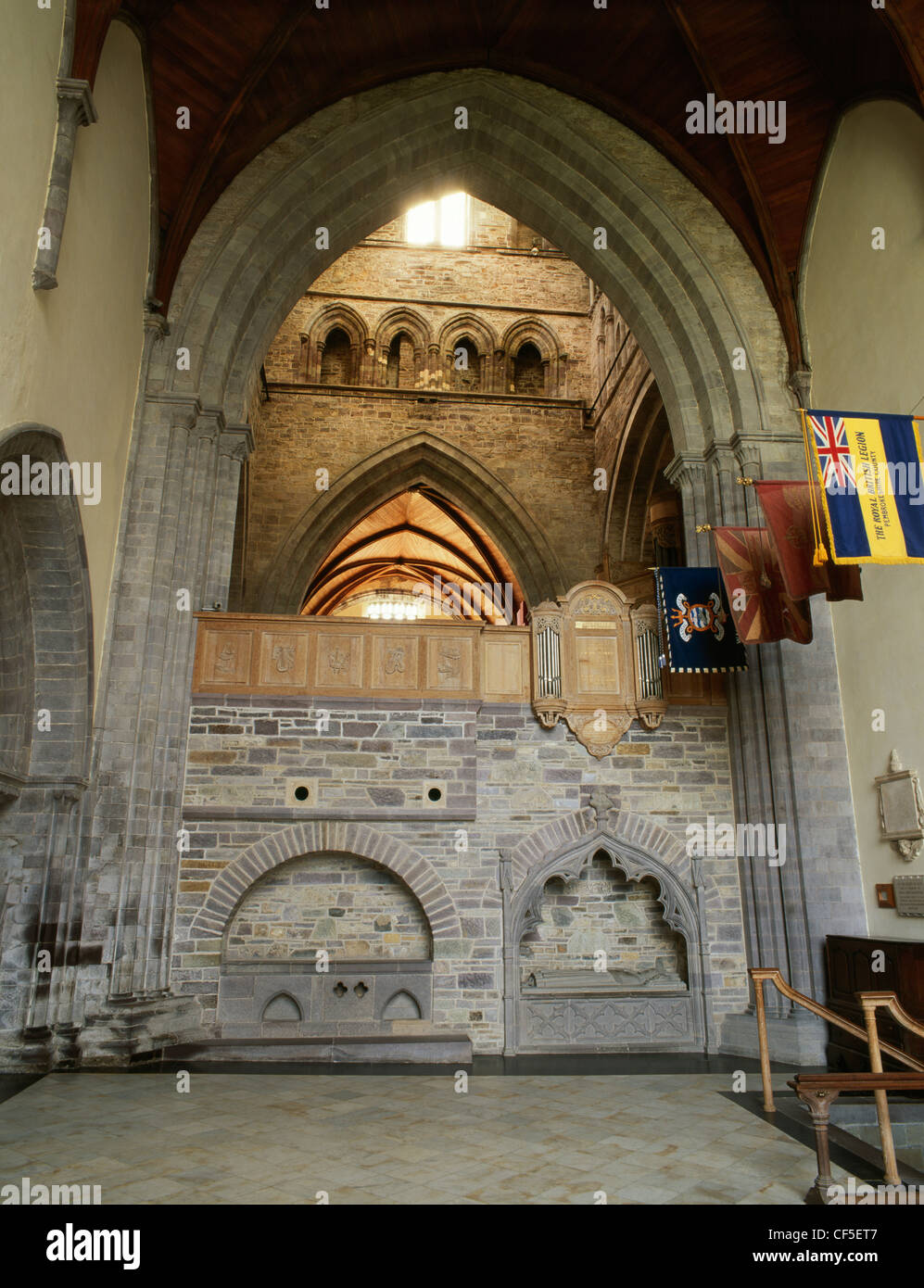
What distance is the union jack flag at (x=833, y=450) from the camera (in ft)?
21.1

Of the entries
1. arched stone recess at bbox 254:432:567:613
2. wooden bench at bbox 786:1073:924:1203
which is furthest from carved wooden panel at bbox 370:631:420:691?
arched stone recess at bbox 254:432:567:613

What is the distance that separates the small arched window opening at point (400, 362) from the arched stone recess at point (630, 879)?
1148cm

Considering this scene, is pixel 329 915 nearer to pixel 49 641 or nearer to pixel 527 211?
pixel 49 641

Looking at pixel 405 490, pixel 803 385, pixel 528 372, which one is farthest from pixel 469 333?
pixel 803 385

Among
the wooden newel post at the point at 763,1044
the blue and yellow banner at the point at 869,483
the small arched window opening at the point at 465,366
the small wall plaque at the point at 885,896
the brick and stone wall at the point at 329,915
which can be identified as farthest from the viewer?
the small arched window opening at the point at 465,366

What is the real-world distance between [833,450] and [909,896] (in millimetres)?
3899

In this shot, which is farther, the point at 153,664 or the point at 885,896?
the point at 153,664

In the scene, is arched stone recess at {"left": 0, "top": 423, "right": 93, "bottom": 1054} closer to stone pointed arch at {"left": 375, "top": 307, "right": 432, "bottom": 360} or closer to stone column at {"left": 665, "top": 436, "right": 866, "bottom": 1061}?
stone column at {"left": 665, "top": 436, "right": 866, "bottom": 1061}

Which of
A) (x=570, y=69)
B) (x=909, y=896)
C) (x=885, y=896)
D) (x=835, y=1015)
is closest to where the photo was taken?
(x=835, y=1015)

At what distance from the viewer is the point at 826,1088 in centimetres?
426

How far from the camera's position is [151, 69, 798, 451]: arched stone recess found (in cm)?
1027

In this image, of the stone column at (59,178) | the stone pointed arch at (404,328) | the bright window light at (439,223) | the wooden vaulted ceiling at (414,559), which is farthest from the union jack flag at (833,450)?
the bright window light at (439,223)

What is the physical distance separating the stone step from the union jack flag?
5788mm

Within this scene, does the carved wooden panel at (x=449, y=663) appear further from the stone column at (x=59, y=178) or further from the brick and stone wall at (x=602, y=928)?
the stone column at (x=59, y=178)
